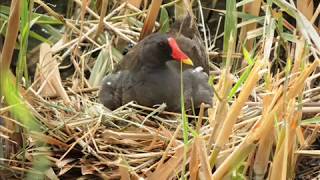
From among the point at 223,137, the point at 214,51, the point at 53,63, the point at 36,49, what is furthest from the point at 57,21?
the point at 223,137

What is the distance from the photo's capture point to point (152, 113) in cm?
259

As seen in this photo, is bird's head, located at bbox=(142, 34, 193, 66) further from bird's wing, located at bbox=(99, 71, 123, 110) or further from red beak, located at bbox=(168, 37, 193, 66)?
bird's wing, located at bbox=(99, 71, 123, 110)

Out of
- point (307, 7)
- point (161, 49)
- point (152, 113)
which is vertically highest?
point (307, 7)

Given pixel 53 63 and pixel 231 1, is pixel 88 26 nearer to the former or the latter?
pixel 53 63

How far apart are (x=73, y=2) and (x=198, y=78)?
815 mm

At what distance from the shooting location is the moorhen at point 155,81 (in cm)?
278

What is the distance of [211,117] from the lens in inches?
92.4

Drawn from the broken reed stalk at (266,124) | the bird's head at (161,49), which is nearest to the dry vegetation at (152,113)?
the broken reed stalk at (266,124)

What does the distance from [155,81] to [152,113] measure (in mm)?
257

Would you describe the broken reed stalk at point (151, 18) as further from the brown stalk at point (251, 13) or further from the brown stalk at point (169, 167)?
the brown stalk at point (169, 167)

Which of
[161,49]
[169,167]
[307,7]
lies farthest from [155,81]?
[169,167]

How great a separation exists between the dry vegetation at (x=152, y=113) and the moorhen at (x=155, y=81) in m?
0.06

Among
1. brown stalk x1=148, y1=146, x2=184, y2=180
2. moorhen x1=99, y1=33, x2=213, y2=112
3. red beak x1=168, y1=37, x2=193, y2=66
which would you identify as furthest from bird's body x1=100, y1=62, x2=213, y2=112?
brown stalk x1=148, y1=146, x2=184, y2=180

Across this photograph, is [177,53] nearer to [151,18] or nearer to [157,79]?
[157,79]
